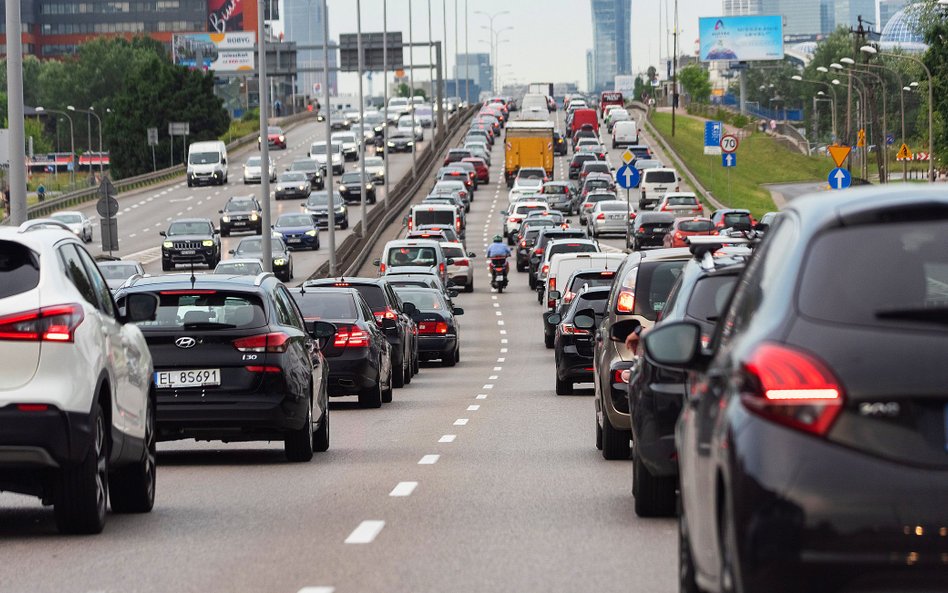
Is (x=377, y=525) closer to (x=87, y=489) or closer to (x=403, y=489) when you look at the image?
(x=87, y=489)

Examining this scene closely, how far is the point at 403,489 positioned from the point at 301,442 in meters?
2.48

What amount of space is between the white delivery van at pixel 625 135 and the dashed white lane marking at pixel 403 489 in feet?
377

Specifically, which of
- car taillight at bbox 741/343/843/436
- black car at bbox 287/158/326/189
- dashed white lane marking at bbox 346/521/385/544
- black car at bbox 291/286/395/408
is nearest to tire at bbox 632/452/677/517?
dashed white lane marking at bbox 346/521/385/544

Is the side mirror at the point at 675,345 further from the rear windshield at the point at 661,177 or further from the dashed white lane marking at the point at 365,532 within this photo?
the rear windshield at the point at 661,177

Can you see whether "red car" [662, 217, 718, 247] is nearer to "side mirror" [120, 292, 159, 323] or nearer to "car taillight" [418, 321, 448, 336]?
"car taillight" [418, 321, 448, 336]

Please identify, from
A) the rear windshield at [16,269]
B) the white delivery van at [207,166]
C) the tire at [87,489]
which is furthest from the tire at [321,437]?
the white delivery van at [207,166]

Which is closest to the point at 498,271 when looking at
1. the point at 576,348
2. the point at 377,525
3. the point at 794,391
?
the point at 576,348

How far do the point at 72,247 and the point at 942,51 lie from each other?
65.1 metres

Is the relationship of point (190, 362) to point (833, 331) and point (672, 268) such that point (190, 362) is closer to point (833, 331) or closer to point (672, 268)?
point (672, 268)

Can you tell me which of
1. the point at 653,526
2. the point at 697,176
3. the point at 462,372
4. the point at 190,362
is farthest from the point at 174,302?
the point at 697,176

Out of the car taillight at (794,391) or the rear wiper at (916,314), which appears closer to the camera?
the car taillight at (794,391)

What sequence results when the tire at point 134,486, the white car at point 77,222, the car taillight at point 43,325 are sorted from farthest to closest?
1. the white car at point 77,222
2. the tire at point 134,486
3. the car taillight at point 43,325

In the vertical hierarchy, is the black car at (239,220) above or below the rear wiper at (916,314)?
below

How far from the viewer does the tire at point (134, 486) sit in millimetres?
11969
